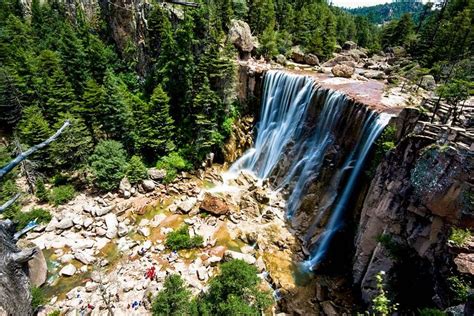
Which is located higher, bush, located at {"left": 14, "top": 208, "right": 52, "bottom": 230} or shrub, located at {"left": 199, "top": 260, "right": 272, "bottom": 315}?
shrub, located at {"left": 199, "top": 260, "right": 272, "bottom": 315}

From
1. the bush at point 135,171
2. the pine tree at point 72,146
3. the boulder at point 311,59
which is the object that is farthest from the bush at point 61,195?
the boulder at point 311,59

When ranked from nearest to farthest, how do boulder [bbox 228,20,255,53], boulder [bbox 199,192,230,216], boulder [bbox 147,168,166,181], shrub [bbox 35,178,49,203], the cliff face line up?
1. the cliff face
2. boulder [bbox 199,192,230,216]
3. shrub [bbox 35,178,49,203]
4. boulder [bbox 147,168,166,181]
5. boulder [bbox 228,20,255,53]

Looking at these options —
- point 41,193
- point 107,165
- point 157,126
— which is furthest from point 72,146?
point 157,126

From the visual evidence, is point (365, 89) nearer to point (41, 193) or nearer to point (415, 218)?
point (415, 218)

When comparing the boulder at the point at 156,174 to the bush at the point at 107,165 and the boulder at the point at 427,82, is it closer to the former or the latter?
the bush at the point at 107,165

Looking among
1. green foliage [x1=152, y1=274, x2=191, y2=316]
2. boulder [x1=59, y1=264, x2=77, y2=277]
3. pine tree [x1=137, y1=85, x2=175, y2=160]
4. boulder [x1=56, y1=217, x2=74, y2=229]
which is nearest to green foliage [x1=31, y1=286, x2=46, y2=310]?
boulder [x1=59, y1=264, x2=77, y2=277]

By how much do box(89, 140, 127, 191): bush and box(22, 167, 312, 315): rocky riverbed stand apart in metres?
1.03

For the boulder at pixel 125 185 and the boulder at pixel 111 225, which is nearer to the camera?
the boulder at pixel 111 225

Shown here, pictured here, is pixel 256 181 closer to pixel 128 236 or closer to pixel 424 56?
pixel 128 236

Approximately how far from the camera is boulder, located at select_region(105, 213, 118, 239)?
20.0m

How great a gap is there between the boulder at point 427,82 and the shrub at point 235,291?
24643mm

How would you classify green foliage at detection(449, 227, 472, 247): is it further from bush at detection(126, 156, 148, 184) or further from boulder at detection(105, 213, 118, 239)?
bush at detection(126, 156, 148, 184)

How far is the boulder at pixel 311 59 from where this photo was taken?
36.7 meters

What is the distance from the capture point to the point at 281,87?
2728 cm
